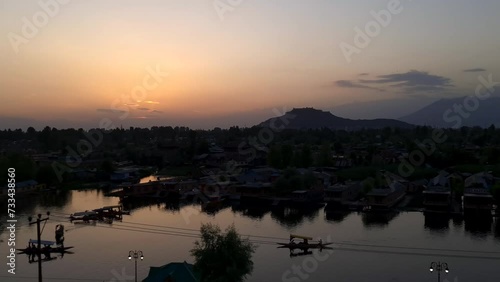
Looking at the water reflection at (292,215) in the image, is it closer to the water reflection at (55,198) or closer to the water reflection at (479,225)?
the water reflection at (479,225)

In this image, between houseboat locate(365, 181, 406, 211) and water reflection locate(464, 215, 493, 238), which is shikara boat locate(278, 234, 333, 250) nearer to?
water reflection locate(464, 215, 493, 238)

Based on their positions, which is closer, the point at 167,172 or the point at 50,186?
the point at 50,186

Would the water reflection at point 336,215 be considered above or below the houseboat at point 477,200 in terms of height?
below

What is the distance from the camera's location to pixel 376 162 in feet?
66.2

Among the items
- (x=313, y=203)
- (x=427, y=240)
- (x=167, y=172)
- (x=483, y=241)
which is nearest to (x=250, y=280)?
(x=427, y=240)

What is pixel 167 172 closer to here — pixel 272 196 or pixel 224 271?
pixel 272 196

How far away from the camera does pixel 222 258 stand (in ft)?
16.9

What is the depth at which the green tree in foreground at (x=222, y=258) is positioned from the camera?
5.09m

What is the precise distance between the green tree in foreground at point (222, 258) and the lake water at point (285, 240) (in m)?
1.75

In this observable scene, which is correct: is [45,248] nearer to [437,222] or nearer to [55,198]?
[55,198]

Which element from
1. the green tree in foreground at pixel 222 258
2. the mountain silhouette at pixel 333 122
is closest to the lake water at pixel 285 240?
the green tree in foreground at pixel 222 258

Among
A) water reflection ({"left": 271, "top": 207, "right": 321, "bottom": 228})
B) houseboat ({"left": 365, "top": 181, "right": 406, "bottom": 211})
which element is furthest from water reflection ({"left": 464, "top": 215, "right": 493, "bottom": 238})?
water reflection ({"left": 271, "top": 207, "right": 321, "bottom": 228})

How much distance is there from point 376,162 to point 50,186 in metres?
12.8

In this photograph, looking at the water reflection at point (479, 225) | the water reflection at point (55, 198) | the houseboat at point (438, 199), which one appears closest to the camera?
the water reflection at point (479, 225)
